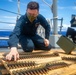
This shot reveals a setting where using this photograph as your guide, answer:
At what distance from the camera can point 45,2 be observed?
23.8 ft

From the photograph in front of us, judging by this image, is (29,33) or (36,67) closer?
(36,67)

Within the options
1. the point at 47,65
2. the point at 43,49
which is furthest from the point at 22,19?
the point at 47,65

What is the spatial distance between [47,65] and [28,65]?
228 mm

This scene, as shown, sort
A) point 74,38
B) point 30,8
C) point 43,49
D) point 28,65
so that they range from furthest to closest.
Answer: point 74,38
point 43,49
point 30,8
point 28,65

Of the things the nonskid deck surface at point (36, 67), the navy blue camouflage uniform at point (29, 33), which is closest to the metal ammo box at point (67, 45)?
the navy blue camouflage uniform at point (29, 33)

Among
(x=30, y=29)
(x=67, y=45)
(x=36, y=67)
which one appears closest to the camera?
(x=36, y=67)

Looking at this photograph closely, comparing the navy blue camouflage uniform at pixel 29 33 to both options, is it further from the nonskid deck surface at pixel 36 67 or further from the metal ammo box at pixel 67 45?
the nonskid deck surface at pixel 36 67

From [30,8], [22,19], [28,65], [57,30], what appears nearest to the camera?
[28,65]

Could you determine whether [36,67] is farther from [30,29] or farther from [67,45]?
[67,45]

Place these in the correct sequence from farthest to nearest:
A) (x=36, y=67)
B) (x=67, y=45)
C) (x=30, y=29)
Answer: (x=67, y=45) → (x=30, y=29) → (x=36, y=67)

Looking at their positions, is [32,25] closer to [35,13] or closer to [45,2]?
[35,13]

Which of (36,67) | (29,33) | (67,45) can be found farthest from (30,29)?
(36,67)

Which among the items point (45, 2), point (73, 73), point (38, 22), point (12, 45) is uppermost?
point (45, 2)

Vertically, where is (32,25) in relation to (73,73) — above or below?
above
